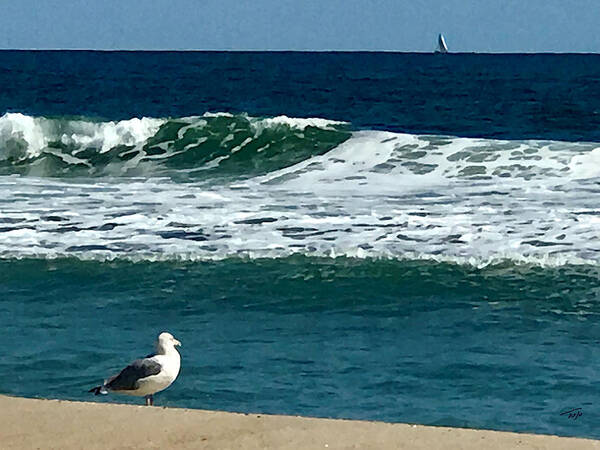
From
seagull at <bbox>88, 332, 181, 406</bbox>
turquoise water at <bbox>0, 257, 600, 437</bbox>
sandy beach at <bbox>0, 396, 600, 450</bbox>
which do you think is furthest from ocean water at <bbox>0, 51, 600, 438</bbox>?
sandy beach at <bbox>0, 396, 600, 450</bbox>

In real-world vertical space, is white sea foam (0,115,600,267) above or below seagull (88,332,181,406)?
below

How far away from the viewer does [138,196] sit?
43.7 ft

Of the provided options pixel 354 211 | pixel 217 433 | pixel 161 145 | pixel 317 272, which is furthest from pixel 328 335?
pixel 161 145

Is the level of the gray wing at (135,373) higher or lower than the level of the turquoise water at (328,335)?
higher

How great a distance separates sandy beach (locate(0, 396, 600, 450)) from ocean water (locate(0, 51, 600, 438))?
733 millimetres

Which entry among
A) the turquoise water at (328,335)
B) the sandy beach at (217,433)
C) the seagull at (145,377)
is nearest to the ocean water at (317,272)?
the turquoise water at (328,335)

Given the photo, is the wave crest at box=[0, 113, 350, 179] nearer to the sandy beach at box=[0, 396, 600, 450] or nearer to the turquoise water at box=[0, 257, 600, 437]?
the turquoise water at box=[0, 257, 600, 437]

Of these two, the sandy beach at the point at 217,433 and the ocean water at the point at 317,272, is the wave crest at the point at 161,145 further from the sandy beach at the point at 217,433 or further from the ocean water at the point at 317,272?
the sandy beach at the point at 217,433

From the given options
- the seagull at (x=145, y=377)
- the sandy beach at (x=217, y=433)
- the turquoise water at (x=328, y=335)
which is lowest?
the turquoise water at (x=328, y=335)

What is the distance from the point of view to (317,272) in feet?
28.8

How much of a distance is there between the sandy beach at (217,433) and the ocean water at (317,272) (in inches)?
28.9

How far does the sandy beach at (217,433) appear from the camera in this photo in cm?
450

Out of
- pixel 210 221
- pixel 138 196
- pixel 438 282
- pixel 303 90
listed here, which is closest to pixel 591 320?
pixel 438 282

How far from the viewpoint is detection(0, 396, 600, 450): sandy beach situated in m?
4.50
